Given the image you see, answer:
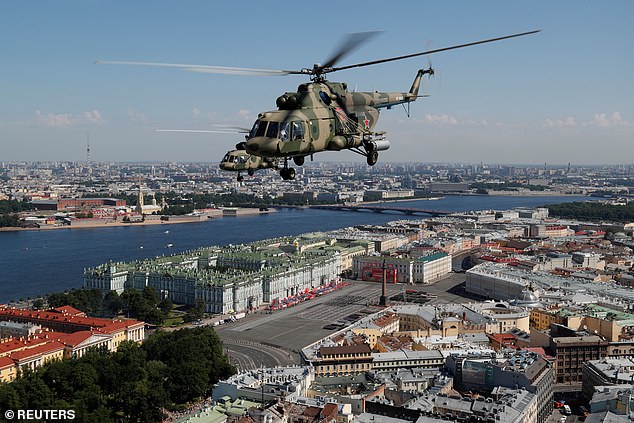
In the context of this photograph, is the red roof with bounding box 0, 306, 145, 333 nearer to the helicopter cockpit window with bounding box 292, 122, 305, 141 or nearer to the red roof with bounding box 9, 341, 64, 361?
the red roof with bounding box 9, 341, 64, 361

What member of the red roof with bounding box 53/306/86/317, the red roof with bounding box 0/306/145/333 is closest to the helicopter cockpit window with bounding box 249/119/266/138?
the red roof with bounding box 0/306/145/333

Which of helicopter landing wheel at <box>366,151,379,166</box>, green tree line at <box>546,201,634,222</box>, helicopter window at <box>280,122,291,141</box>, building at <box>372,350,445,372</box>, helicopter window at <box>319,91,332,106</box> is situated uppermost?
helicopter window at <box>319,91,332,106</box>

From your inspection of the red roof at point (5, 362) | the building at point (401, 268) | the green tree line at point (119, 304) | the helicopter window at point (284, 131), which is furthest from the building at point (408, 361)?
the building at point (401, 268)

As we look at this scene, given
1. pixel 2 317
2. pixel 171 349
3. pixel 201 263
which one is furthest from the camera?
pixel 201 263

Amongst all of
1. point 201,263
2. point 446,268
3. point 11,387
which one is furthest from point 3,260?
point 11,387

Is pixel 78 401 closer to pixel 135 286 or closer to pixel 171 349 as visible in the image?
pixel 171 349


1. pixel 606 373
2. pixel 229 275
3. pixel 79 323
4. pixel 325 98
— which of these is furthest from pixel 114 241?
pixel 325 98

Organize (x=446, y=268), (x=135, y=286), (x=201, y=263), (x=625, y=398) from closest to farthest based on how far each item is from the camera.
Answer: (x=625, y=398) < (x=135, y=286) < (x=201, y=263) < (x=446, y=268)

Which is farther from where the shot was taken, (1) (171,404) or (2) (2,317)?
(2) (2,317)
